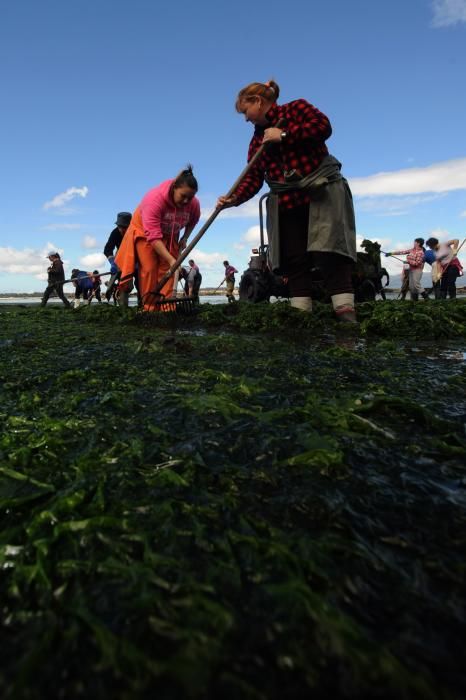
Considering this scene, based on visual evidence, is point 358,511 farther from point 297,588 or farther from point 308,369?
point 308,369

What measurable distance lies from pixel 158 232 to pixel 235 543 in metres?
Result: 6.38

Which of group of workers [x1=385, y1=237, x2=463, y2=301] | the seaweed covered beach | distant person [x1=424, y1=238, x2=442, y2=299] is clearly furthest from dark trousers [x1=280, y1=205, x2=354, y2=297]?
distant person [x1=424, y1=238, x2=442, y2=299]

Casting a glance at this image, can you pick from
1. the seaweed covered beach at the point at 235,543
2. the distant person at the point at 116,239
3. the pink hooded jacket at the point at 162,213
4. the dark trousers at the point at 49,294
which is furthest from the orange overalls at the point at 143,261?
the dark trousers at the point at 49,294

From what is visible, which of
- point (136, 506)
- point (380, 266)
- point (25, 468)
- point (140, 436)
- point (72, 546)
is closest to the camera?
point (72, 546)

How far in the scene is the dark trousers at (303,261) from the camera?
489 centimetres

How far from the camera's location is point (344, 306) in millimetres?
5168

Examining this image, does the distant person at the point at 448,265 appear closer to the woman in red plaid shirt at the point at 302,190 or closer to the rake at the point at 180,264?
the rake at the point at 180,264

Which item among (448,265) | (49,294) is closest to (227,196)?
(448,265)

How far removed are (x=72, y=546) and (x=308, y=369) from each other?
2022mm

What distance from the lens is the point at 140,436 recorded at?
5.65ft

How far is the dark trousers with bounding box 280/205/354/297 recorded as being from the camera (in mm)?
4887

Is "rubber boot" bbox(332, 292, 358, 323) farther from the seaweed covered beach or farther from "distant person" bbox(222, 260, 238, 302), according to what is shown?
"distant person" bbox(222, 260, 238, 302)

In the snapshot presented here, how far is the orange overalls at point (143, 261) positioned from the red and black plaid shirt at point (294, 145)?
279cm

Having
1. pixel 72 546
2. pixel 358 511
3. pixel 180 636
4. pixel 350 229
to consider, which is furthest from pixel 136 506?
pixel 350 229
